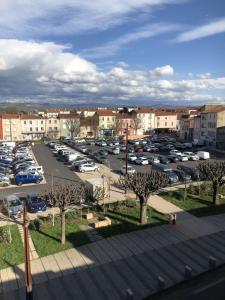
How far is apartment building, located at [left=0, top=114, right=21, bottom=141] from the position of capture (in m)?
88.6

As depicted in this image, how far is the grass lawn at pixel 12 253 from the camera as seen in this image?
61.1 ft

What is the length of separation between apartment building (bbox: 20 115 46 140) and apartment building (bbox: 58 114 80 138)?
18.8 ft

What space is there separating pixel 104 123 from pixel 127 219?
7917 centimetres

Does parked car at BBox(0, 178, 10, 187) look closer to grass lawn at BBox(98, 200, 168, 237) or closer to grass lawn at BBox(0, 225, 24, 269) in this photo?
grass lawn at BBox(98, 200, 168, 237)

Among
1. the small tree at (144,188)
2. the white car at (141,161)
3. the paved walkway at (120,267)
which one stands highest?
the small tree at (144,188)

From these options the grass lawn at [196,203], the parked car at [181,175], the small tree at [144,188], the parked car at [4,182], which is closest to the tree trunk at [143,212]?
the small tree at [144,188]

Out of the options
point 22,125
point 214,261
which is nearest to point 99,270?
point 214,261

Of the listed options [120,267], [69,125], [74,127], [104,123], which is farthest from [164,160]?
[104,123]

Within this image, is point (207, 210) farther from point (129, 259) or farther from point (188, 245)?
point (129, 259)

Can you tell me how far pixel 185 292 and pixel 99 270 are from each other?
16.2 feet

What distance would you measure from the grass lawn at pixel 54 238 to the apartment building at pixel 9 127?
232ft

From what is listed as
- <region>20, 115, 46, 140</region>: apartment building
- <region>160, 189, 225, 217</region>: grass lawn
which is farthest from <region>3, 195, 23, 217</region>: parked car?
<region>20, 115, 46, 140</region>: apartment building

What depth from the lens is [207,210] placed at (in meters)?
27.3

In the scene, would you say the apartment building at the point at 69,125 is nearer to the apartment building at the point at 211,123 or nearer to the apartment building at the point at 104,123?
the apartment building at the point at 104,123
